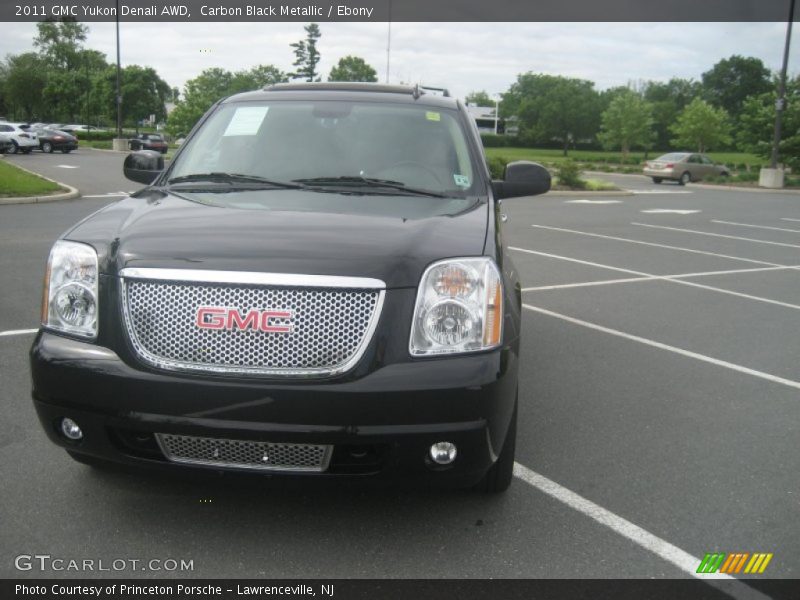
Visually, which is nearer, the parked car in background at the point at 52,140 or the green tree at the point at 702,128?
the parked car in background at the point at 52,140

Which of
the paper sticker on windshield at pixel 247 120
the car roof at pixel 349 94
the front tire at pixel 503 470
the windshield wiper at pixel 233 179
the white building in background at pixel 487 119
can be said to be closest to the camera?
the front tire at pixel 503 470

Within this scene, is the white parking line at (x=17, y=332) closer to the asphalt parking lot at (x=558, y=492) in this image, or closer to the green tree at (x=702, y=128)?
the asphalt parking lot at (x=558, y=492)

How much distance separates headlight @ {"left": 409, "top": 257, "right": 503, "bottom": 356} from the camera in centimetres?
287

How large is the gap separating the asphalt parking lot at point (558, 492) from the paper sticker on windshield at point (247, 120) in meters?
1.89

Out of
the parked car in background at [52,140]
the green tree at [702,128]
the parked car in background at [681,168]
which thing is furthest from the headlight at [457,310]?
the green tree at [702,128]

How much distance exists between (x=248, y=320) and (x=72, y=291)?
748 mm

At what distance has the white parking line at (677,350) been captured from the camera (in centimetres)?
560

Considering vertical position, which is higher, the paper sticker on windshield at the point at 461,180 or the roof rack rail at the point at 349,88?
the roof rack rail at the point at 349,88

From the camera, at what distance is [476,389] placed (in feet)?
9.18

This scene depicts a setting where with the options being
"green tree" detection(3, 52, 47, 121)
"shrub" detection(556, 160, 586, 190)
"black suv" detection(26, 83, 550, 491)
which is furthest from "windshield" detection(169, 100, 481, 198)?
"green tree" detection(3, 52, 47, 121)

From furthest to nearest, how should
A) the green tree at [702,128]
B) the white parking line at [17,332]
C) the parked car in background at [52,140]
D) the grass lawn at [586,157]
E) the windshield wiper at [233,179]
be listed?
the green tree at [702,128] < the grass lawn at [586,157] < the parked car in background at [52,140] < the white parking line at [17,332] < the windshield wiper at [233,179]

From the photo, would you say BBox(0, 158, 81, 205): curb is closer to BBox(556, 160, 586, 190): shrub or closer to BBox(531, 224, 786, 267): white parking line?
BBox(531, 224, 786, 267): white parking line

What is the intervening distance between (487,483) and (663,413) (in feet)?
5.88

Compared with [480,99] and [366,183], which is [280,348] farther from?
[480,99]
